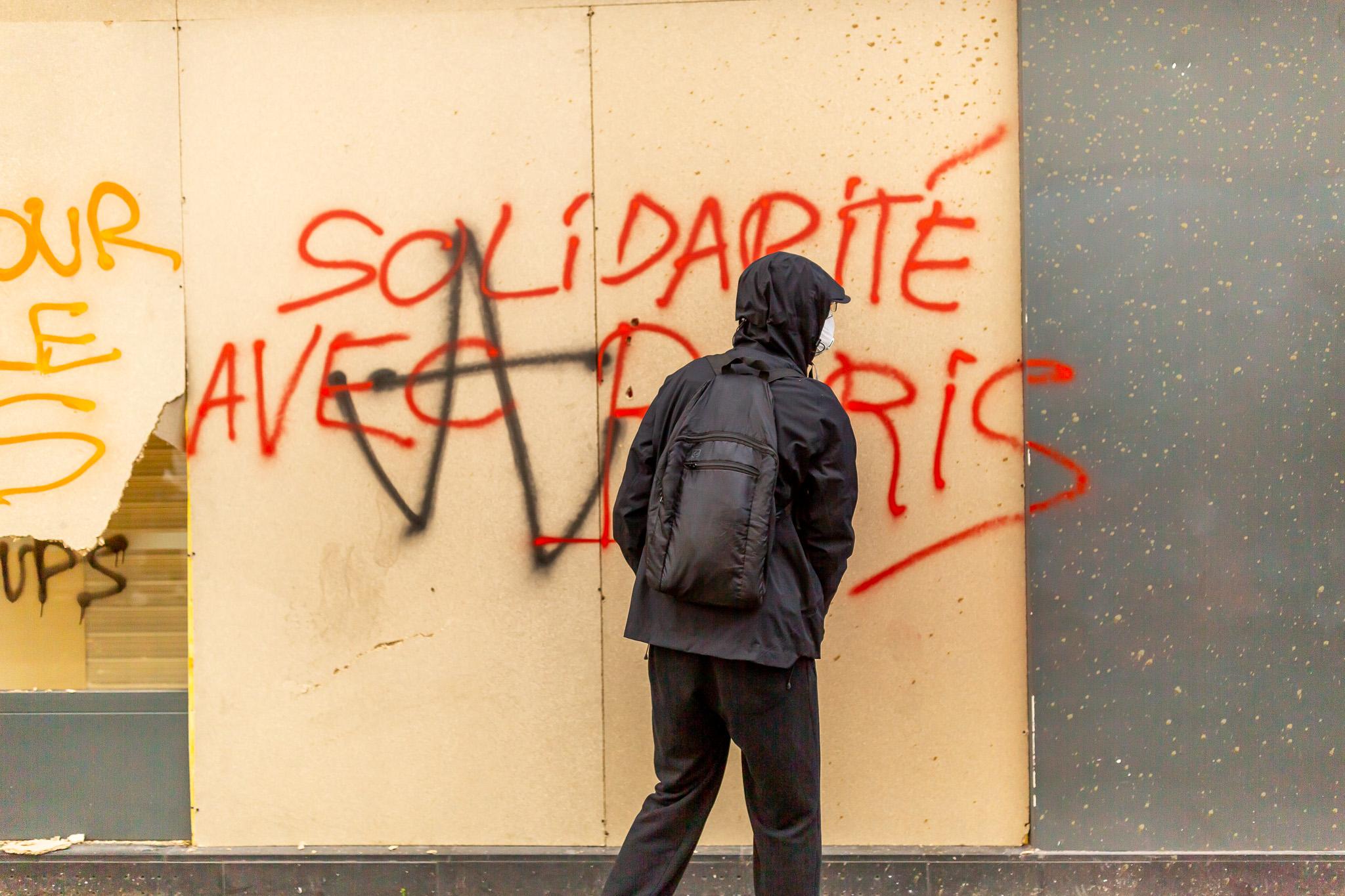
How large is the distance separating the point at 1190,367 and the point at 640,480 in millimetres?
1928

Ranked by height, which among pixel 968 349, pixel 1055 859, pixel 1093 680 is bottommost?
pixel 1055 859

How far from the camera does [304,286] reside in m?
3.61

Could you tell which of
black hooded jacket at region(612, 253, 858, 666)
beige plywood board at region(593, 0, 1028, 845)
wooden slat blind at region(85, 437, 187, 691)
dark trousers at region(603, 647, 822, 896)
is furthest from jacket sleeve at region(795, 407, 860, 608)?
wooden slat blind at region(85, 437, 187, 691)

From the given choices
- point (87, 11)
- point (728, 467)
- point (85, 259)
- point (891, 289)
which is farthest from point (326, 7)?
point (728, 467)

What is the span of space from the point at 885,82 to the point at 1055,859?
262cm

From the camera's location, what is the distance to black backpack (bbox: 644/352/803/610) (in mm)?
2529

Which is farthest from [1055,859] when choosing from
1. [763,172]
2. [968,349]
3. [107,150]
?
[107,150]

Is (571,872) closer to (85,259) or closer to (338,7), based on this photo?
(85,259)

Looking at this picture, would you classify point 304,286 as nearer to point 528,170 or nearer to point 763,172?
point 528,170

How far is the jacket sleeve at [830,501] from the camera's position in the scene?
2.67m

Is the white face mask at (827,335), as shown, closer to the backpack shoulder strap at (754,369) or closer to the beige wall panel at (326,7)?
the backpack shoulder strap at (754,369)

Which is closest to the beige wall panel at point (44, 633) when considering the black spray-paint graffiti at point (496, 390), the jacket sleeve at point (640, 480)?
the black spray-paint graffiti at point (496, 390)

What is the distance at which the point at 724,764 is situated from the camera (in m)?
2.82

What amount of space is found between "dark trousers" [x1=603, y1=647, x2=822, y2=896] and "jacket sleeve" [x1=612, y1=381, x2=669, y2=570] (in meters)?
0.31
